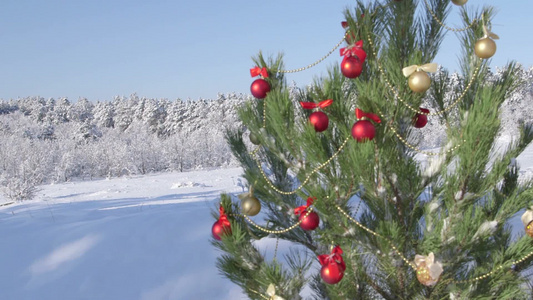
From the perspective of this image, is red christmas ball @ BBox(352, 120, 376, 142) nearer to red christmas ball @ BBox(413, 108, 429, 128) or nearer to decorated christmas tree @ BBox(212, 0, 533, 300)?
decorated christmas tree @ BBox(212, 0, 533, 300)

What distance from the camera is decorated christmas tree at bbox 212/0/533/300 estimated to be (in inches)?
67.2

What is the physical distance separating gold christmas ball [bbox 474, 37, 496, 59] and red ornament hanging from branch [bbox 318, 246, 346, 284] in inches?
40.5

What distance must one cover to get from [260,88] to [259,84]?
0.07ft

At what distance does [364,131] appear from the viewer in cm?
159

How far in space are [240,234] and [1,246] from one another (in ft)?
12.2

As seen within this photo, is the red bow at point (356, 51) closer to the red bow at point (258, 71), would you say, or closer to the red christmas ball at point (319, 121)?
the red christmas ball at point (319, 121)

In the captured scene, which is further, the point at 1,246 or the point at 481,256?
the point at 1,246

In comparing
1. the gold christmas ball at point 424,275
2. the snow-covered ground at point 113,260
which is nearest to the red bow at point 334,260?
the gold christmas ball at point 424,275

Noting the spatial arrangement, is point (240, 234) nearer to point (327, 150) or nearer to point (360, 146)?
point (327, 150)

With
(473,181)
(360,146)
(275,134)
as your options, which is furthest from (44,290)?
(473,181)

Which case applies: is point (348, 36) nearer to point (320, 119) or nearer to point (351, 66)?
point (351, 66)

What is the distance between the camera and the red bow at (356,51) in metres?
1.78

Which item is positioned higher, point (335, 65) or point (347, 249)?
point (335, 65)

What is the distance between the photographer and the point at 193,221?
199 inches
